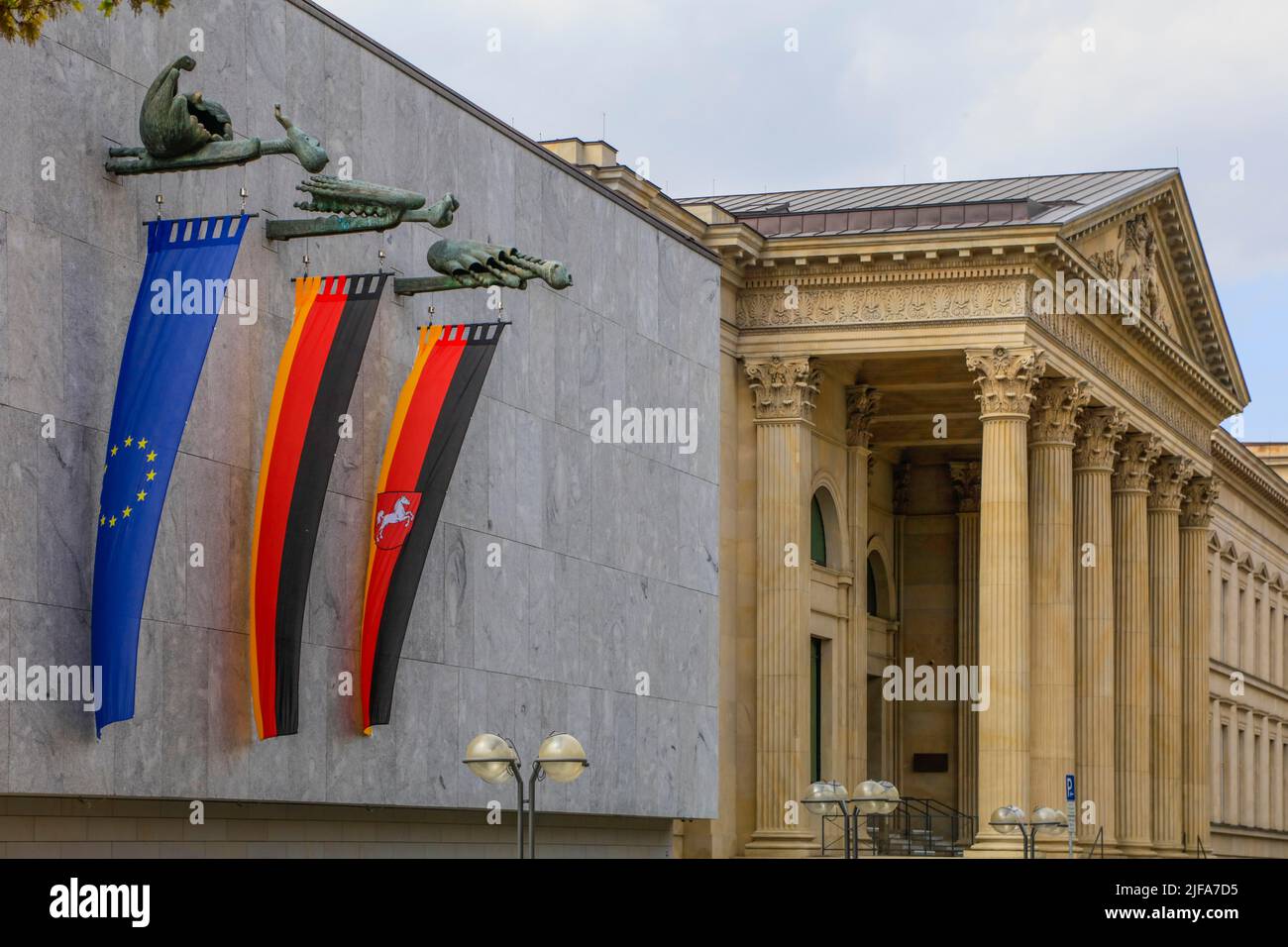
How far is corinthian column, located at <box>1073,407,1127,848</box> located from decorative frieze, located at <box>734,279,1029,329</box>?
722 cm

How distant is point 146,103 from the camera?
22922mm

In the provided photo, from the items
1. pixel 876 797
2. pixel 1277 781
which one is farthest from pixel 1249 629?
pixel 876 797

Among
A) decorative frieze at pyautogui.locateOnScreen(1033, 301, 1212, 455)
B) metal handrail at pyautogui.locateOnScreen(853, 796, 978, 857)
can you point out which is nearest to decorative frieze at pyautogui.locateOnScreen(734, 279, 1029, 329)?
decorative frieze at pyautogui.locateOnScreen(1033, 301, 1212, 455)

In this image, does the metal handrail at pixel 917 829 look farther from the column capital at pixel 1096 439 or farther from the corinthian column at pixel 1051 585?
the column capital at pixel 1096 439

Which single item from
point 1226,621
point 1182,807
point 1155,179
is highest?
point 1155,179

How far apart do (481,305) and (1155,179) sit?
29800 millimetres

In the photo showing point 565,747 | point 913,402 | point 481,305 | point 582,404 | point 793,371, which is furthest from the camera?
point 913,402

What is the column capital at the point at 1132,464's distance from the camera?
5722 cm

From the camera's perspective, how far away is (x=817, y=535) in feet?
172

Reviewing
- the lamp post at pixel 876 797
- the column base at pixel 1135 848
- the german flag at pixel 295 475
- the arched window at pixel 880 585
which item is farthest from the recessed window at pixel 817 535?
the german flag at pixel 295 475

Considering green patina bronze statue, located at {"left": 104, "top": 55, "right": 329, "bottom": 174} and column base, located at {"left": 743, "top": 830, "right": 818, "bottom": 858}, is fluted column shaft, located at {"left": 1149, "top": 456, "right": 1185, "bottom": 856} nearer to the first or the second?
column base, located at {"left": 743, "top": 830, "right": 818, "bottom": 858}

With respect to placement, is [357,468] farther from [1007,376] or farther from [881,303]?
[1007,376]

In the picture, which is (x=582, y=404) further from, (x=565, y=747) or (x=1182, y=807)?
(x=1182, y=807)
